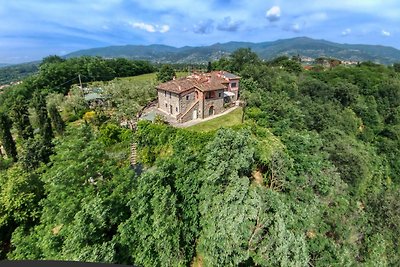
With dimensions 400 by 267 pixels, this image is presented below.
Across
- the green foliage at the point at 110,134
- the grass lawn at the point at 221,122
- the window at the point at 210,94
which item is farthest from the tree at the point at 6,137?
the window at the point at 210,94

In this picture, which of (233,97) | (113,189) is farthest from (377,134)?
(113,189)

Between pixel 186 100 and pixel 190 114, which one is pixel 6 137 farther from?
pixel 190 114

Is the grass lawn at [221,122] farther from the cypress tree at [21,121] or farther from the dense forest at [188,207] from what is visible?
the cypress tree at [21,121]

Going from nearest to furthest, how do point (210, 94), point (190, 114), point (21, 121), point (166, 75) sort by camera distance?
point (21, 121)
point (190, 114)
point (210, 94)
point (166, 75)

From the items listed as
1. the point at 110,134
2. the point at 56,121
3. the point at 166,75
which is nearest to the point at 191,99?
the point at 110,134

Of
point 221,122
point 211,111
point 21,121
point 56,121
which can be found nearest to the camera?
point 21,121

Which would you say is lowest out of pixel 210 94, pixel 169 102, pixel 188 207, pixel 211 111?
pixel 188 207

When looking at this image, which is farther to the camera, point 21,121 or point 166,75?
point 166,75

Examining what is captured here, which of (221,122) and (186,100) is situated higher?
(186,100)

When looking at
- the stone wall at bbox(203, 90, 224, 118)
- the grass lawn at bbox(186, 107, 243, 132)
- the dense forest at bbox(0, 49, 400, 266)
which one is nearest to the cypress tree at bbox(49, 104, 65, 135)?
the dense forest at bbox(0, 49, 400, 266)
